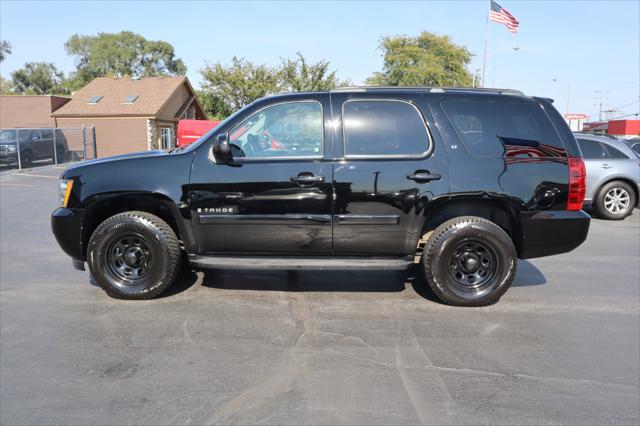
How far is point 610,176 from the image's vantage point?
1032 centimetres

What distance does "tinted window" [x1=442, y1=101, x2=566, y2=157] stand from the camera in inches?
191

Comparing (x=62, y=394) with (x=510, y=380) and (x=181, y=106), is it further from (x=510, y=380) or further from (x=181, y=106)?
(x=181, y=106)

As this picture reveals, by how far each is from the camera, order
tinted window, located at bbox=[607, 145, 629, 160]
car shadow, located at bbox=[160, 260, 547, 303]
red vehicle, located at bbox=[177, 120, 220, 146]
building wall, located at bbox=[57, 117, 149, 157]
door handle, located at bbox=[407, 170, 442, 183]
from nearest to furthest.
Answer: door handle, located at bbox=[407, 170, 442, 183], car shadow, located at bbox=[160, 260, 547, 303], tinted window, located at bbox=[607, 145, 629, 160], red vehicle, located at bbox=[177, 120, 220, 146], building wall, located at bbox=[57, 117, 149, 157]

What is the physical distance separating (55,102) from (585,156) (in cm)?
3346

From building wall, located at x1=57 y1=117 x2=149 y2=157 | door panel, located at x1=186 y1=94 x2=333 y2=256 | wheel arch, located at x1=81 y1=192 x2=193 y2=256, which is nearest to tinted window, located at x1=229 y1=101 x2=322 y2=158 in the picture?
door panel, located at x1=186 y1=94 x2=333 y2=256

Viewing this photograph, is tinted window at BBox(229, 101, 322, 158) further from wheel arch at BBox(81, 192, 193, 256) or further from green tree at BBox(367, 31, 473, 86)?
green tree at BBox(367, 31, 473, 86)

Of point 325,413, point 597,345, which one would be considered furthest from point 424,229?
point 325,413

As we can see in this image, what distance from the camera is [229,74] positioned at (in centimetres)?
3931

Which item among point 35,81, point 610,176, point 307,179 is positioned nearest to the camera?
point 307,179

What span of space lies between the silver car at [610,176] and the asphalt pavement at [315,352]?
16.3 feet

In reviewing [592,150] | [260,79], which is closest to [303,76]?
[260,79]

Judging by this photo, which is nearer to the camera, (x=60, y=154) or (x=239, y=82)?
(x=60, y=154)

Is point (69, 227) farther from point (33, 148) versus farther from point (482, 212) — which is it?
point (33, 148)

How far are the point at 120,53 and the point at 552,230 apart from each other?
80.3 meters
